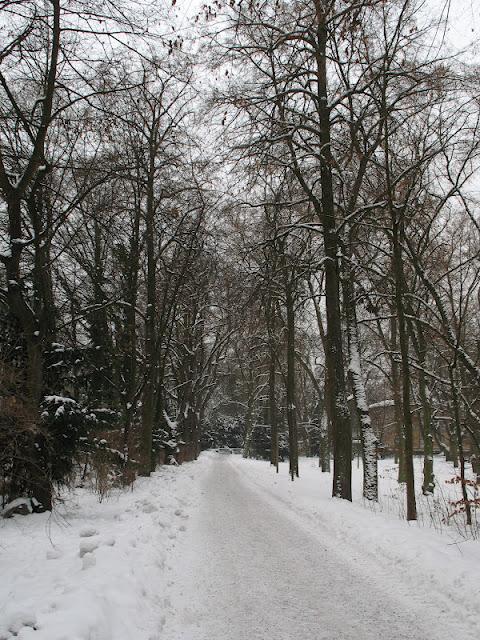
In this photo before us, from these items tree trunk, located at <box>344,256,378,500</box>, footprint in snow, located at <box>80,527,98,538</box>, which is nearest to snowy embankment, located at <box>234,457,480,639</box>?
tree trunk, located at <box>344,256,378,500</box>

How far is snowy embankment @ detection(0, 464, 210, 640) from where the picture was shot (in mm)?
3463

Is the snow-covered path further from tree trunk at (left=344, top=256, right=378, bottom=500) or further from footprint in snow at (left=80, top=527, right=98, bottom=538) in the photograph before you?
tree trunk at (left=344, top=256, right=378, bottom=500)

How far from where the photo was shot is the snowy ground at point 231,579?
12.5 ft

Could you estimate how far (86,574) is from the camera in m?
4.45

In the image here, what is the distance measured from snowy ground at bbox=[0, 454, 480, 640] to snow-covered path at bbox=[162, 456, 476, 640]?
0.04 ft

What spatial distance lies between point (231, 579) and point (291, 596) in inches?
33.9

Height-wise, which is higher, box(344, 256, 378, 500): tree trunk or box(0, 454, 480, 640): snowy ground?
box(344, 256, 378, 500): tree trunk

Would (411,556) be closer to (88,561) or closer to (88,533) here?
(88,561)

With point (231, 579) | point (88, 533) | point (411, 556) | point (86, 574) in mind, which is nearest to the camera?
point (86, 574)

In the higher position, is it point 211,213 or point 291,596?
point 211,213

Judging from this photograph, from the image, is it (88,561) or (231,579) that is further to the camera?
(231,579)

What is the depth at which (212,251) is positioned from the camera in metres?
18.0

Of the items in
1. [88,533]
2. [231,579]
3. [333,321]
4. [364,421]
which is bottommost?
[231,579]

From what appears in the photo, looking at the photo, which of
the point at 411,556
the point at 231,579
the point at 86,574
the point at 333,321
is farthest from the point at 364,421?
the point at 86,574
